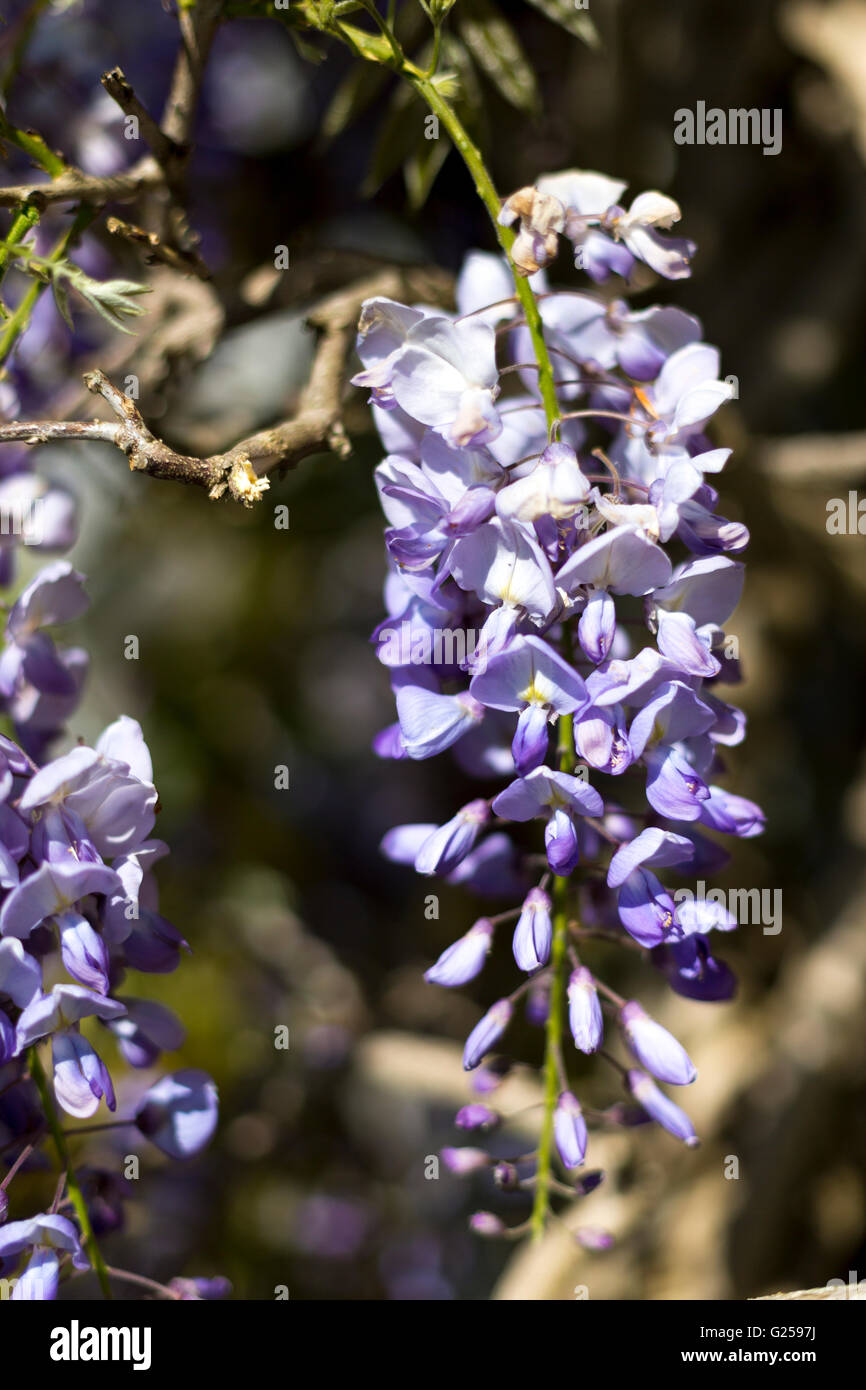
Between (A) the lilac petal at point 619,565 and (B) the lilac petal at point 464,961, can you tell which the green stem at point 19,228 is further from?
(B) the lilac petal at point 464,961

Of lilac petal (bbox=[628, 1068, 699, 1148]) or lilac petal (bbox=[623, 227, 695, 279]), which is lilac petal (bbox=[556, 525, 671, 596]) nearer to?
lilac petal (bbox=[623, 227, 695, 279])

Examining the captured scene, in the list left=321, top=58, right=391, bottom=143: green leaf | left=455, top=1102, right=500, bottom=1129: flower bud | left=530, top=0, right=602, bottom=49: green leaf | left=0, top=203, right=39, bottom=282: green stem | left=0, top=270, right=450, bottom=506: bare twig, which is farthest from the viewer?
left=321, top=58, right=391, bottom=143: green leaf

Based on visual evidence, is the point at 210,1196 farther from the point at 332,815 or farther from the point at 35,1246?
the point at 35,1246

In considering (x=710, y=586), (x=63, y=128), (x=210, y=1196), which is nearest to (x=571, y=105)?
(x=63, y=128)

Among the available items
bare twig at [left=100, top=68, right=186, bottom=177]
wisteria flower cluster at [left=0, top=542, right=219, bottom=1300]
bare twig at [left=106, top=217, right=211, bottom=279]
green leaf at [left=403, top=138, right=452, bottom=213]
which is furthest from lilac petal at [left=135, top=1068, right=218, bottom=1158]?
green leaf at [left=403, top=138, right=452, bottom=213]

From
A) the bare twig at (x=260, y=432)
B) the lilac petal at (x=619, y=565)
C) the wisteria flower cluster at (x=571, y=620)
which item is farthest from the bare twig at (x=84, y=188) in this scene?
the lilac petal at (x=619, y=565)

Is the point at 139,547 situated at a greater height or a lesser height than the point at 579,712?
greater

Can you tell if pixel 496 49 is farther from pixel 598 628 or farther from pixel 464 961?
pixel 464 961
